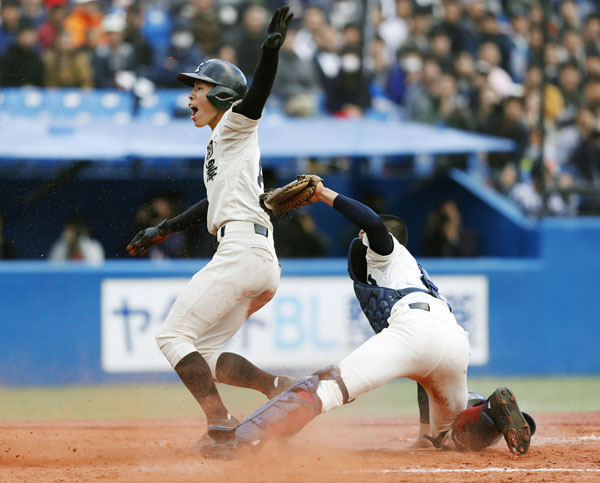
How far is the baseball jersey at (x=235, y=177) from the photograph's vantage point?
496cm

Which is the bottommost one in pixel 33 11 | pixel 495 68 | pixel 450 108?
pixel 450 108

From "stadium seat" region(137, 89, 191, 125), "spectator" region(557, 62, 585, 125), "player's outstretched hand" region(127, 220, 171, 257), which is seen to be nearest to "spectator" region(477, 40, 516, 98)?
"spectator" region(557, 62, 585, 125)

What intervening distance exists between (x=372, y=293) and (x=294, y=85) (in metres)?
5.45

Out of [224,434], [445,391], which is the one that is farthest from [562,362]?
[224,434]

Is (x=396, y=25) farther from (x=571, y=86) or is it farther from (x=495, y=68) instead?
(x=571, y=86)

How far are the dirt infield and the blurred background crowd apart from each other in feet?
12.4

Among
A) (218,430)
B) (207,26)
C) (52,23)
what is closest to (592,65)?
(207,26)

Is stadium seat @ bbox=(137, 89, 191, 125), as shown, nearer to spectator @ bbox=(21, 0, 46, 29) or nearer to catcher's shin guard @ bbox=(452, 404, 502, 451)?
spectator @ bbox=(21, 0, 46, 29)

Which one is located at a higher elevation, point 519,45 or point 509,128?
point 519,45

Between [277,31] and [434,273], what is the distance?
4.72 metres

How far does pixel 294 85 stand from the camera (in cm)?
995

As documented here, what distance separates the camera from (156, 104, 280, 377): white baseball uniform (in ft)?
16.0

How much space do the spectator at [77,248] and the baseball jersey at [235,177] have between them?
12.7 ft

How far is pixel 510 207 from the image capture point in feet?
33.3
